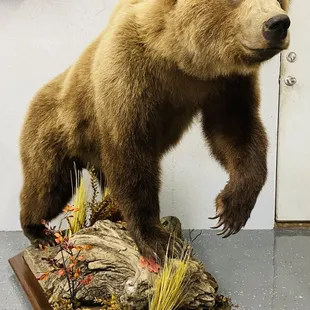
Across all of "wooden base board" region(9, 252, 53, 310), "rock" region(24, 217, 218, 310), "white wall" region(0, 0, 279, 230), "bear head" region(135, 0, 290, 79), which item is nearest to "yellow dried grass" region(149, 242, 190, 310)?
"rock" region(24, 217, 218, 310)

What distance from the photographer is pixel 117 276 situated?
194 centimetres

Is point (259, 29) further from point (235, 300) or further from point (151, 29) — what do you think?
point (235, 300)

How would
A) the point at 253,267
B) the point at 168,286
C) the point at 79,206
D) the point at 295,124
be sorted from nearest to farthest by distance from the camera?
the point at 168,286, the point at 79,206, the point at 253,267, the point at 295,124

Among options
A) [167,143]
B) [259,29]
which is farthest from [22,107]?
[259,29]

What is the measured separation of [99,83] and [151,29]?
295 millimetres

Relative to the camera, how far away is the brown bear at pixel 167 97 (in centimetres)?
150

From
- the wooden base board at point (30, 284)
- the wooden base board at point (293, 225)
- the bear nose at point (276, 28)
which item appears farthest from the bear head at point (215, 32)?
the wooden base board at point (293, 225)

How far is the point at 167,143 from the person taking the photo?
2.10 meters

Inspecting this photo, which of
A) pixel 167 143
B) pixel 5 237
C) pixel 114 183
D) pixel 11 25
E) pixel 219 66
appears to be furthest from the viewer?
pixel 5 237

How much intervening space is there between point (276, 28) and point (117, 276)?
1.14 meters

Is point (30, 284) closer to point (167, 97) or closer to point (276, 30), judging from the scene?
point (167, 97)

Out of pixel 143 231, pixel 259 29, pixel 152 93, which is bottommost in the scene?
pixel 143 231

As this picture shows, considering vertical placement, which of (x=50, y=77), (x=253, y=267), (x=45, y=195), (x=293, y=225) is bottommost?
(x=293, y=225)

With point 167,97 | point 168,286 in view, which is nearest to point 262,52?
point 167,97
